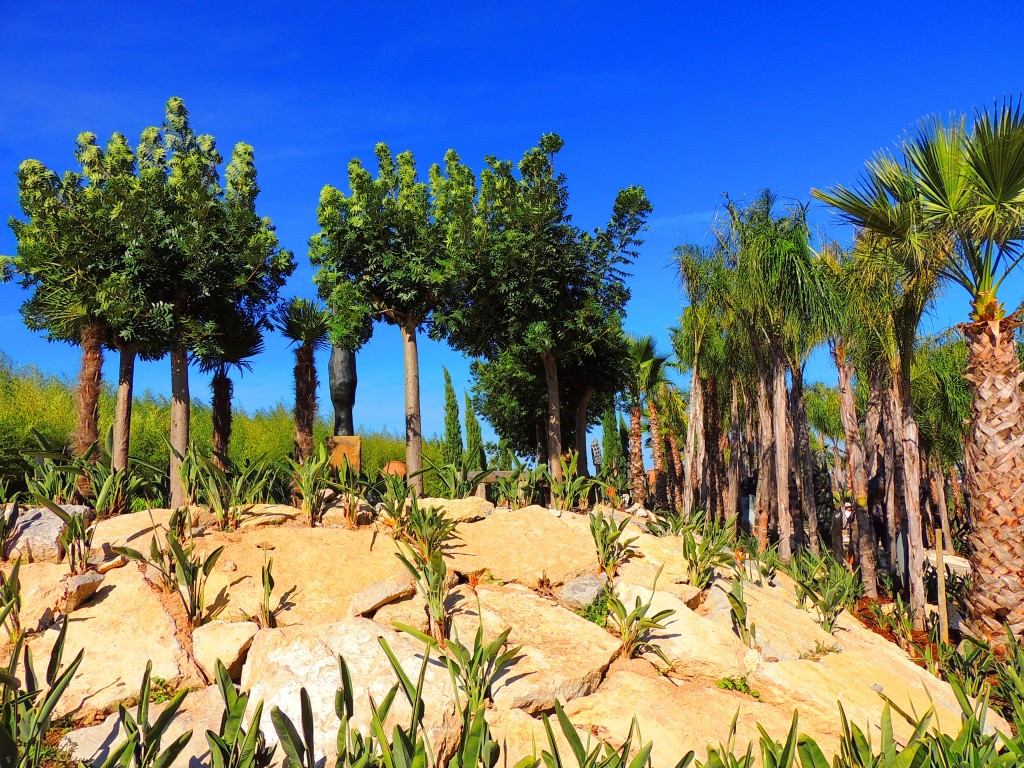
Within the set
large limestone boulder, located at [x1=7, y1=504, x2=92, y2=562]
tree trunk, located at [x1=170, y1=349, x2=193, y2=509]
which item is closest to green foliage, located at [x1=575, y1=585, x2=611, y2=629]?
large limestone boulder, located at [x1=7, y1=504, x2=92, y2=562]

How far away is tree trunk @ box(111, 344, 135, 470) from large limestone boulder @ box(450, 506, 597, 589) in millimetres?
5934

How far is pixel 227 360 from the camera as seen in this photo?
43.5ft

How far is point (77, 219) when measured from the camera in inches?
420

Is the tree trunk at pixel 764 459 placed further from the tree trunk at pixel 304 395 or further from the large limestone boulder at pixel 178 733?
the large limestone boulder at pixel 178 733

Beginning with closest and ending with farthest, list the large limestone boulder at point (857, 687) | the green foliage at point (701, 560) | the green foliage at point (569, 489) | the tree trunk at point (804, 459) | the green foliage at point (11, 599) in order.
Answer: the green foliage at point (11, 599), the large limestone boulder at point (857, 687), the green foliage at point (701, 560), the green foliage at point (569, 489), the tree trunk at point (804, 459)

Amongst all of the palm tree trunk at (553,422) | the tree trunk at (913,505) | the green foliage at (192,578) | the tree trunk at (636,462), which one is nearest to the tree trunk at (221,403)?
the palm tree trunk at (553,422)

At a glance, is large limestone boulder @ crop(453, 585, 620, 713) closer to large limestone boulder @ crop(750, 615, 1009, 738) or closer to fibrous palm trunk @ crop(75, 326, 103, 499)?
large limestone boulder @ crop(750, 615, 1009, 738)

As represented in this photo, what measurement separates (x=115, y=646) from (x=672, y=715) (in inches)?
167

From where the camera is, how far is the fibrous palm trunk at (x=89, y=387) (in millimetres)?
12008

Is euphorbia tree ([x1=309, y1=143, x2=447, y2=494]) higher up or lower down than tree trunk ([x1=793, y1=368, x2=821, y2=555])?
higher up

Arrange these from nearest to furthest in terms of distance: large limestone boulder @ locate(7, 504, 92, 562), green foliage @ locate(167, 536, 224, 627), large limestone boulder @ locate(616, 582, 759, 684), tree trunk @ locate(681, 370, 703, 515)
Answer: green foliage @ locate(167, 536, 224, 627)
large limestone boulder @ locate(616, 582, 759, 684)
large limestone boulder @ locate(7, 504, 92, 562)
tree trunk @ locate(681, 370, 703, 515)

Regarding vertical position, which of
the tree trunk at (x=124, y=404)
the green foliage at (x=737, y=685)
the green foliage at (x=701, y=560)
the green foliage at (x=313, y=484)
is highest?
the tree trunk at (x=124, y=404)

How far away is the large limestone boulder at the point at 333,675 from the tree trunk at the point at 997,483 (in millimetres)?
6490

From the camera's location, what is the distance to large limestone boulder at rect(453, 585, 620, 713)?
5480 millimetres
